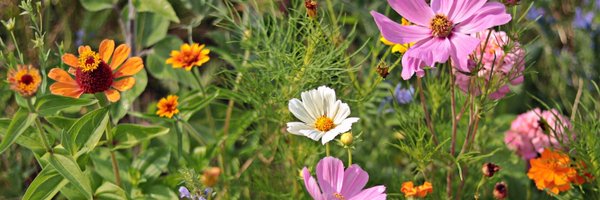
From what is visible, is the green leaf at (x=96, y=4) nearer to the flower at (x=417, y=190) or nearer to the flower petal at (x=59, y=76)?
the flower petal at (x=59, y=76)

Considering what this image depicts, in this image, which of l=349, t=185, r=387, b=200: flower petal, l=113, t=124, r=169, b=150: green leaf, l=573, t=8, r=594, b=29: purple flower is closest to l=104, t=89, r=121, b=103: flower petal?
l=113, t=124, r=169, b=150: green leaf

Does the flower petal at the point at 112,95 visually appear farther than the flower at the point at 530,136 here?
No

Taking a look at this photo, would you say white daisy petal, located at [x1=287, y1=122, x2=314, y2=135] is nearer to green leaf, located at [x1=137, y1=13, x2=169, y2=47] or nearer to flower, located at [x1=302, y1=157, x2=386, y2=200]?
flower, located at [x1=302, y1=157, x2=386, y2=200]

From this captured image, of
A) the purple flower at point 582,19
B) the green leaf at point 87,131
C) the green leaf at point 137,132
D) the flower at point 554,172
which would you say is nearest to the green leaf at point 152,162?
the green leaf at point 137,132

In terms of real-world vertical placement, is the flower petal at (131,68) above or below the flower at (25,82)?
below

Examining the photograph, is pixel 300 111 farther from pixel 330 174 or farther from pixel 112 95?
pixel 112 95

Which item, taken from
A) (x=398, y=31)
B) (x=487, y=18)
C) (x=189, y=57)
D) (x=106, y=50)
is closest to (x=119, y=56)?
(x=106, y=50)
